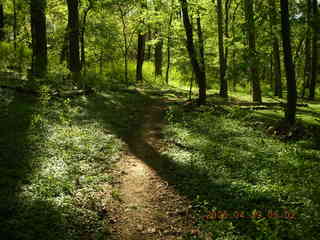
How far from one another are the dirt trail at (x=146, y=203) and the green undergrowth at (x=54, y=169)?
18.1 inches

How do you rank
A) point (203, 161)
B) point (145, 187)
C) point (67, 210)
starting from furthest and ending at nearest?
point (203, 161)
point (145, 187)
point (67, 210)

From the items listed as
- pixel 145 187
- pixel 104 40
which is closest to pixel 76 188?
pixel 145 187

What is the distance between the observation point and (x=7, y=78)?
21.9 m

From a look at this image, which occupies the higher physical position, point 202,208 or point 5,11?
point 5,11

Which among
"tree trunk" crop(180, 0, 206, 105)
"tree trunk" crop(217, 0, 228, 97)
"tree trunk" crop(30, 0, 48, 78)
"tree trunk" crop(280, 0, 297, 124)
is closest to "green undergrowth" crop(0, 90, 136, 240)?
"tree trunk" crop(30, 0, 48, 78)

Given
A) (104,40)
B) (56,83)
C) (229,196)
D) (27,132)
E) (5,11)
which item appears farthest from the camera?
(5,11)

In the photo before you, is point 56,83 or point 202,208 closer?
point 202,208

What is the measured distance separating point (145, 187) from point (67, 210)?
9.68ft

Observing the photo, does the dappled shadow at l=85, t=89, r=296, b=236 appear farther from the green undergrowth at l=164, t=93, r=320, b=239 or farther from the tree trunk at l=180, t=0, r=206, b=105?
the tree trunk at l=180, t=0, r=206, b=105

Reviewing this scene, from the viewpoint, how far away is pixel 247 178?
10352 mm

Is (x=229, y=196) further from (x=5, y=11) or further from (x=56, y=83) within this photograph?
(x=5, y=11)

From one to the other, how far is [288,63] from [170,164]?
27.9ft

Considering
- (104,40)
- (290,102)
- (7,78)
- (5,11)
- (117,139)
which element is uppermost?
(5,11)

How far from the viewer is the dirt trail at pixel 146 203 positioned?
784 cm
